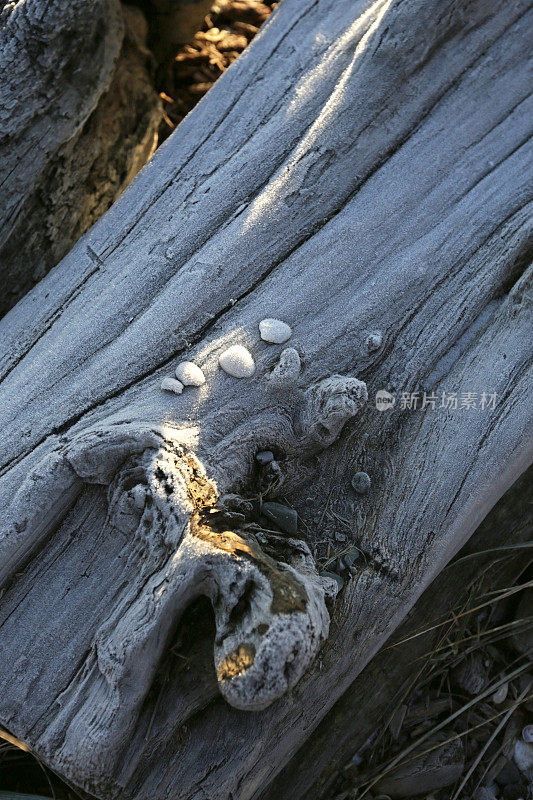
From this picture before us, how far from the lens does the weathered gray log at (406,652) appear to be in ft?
6.80

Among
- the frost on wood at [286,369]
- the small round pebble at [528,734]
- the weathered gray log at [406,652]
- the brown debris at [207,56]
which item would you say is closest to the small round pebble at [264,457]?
the frost on wood at [286,369]

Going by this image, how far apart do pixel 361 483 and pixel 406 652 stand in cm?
71

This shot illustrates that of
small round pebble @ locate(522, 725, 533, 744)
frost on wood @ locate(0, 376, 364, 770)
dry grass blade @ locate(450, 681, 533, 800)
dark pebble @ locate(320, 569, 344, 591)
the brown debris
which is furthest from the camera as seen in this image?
the brown debris

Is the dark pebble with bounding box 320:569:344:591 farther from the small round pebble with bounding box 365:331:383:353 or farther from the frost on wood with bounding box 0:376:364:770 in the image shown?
the small round pebble with bounding box 365:331:383:353

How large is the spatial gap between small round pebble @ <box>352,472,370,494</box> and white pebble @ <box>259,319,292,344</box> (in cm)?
48

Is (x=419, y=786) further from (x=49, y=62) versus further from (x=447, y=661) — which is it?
(x=49, y=62)

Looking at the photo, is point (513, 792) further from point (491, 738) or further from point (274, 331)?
point (274, 331)

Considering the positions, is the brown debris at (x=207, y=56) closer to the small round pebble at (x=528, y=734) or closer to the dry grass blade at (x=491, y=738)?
the dry grass blade at (x=491, y=738)

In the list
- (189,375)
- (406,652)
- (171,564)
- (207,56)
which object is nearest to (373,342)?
(189,375)

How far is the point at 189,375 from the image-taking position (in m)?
1.86

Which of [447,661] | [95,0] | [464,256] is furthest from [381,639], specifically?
[95,0]

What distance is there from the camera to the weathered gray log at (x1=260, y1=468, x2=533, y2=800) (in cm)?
207

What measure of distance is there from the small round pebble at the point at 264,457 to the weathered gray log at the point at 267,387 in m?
0.02

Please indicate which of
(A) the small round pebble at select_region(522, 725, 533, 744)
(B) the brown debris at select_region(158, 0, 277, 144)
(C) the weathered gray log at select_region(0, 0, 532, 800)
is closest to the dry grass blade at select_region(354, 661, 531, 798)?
(A) the small round pebble at select_region(522, 725, 533, 744)
